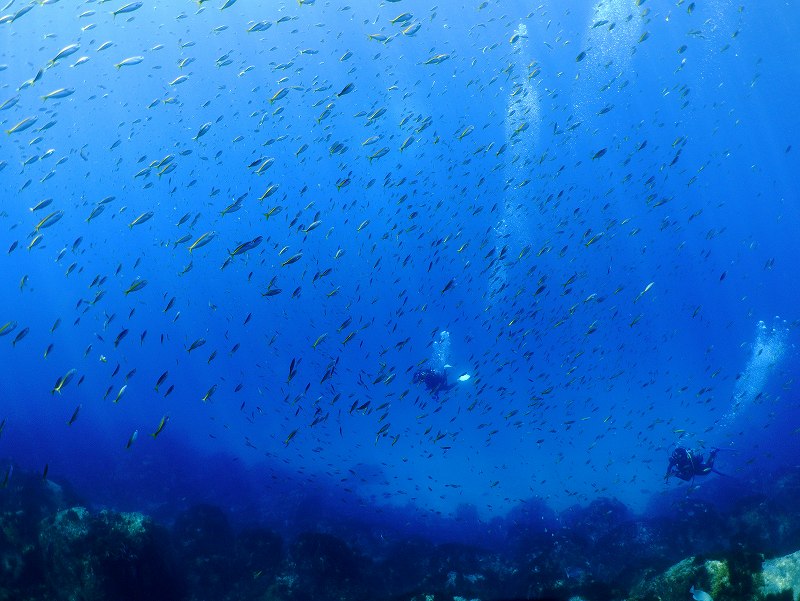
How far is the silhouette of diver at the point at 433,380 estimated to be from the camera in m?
13.1

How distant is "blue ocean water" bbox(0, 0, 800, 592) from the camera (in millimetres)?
13172

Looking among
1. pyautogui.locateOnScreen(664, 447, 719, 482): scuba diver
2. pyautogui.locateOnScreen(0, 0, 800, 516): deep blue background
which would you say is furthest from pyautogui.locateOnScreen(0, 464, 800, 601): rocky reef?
pyautogui.locateOnScreen(0, 0, 800, 516): deep blue background

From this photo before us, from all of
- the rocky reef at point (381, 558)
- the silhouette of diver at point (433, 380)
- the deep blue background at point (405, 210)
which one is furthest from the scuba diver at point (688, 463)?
the silhouette of diver at point (433, 380)

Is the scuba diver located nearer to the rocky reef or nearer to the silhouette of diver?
the rocky reef

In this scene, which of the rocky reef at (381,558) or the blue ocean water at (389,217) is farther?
the blue ocean water at (389,217)

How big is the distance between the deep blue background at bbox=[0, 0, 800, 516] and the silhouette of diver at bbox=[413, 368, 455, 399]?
1.34 m

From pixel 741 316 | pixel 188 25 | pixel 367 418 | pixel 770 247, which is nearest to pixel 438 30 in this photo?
pixel 188 25

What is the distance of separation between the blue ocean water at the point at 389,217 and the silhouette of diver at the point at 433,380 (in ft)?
0.83

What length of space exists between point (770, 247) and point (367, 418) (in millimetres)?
126354

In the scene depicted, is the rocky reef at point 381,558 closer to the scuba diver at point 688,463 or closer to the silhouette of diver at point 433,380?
the scuba diver at point 688,463

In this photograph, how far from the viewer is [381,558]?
12539 millimetres

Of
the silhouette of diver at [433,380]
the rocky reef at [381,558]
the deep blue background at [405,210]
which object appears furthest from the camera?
the deep blue background at [405,210]

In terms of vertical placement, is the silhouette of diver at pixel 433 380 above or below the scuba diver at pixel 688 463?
above

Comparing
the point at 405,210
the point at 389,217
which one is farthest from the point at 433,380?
the point at 405,210
